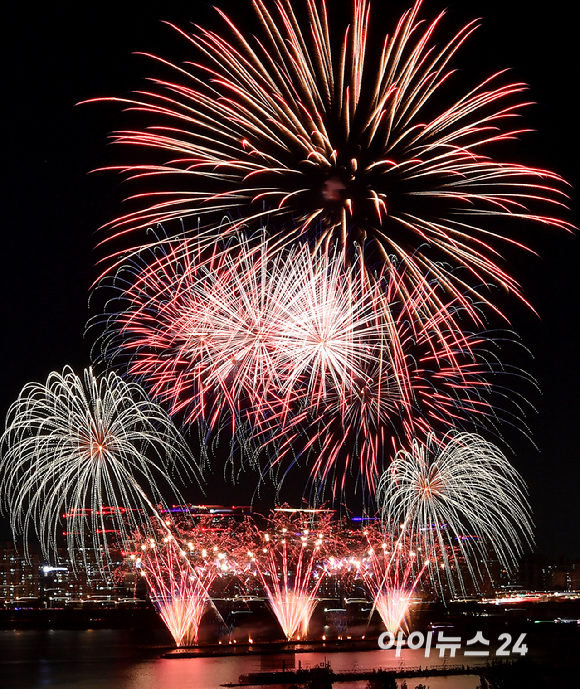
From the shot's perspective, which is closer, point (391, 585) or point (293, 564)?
point (391, 585)

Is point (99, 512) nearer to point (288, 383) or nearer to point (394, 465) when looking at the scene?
point (288, 383)

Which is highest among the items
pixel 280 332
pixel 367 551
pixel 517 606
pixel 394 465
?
pixel 280 332

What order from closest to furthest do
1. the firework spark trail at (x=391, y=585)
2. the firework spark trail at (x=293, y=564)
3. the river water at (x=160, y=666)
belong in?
the river water at (x=160, y=666)
the firework spark trail at (x=293, y=564)
the firework spark trail at (x=391, y=585)

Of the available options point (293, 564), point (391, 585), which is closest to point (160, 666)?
point (391, 585)


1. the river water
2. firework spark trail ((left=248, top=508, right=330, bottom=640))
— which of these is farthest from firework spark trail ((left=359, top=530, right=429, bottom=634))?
the river water

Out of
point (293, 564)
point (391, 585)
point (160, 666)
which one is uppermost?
point (293, 564)

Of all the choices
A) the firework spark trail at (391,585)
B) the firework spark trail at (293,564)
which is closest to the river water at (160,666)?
the firework spark trail at (391,585)

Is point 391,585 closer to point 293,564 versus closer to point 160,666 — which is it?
point 293,564

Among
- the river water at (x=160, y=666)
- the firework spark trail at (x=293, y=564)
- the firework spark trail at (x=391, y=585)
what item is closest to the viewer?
the river water at (x=160, y=666)

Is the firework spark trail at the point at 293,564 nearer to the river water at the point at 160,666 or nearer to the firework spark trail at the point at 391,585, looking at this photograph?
the firework spark trail at the point at 391,585

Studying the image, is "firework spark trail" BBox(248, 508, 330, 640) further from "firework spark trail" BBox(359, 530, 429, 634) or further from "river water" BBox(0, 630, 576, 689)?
"river water" BBox(0, 630, 576, 689)

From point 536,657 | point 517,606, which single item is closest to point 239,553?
point 517,606
